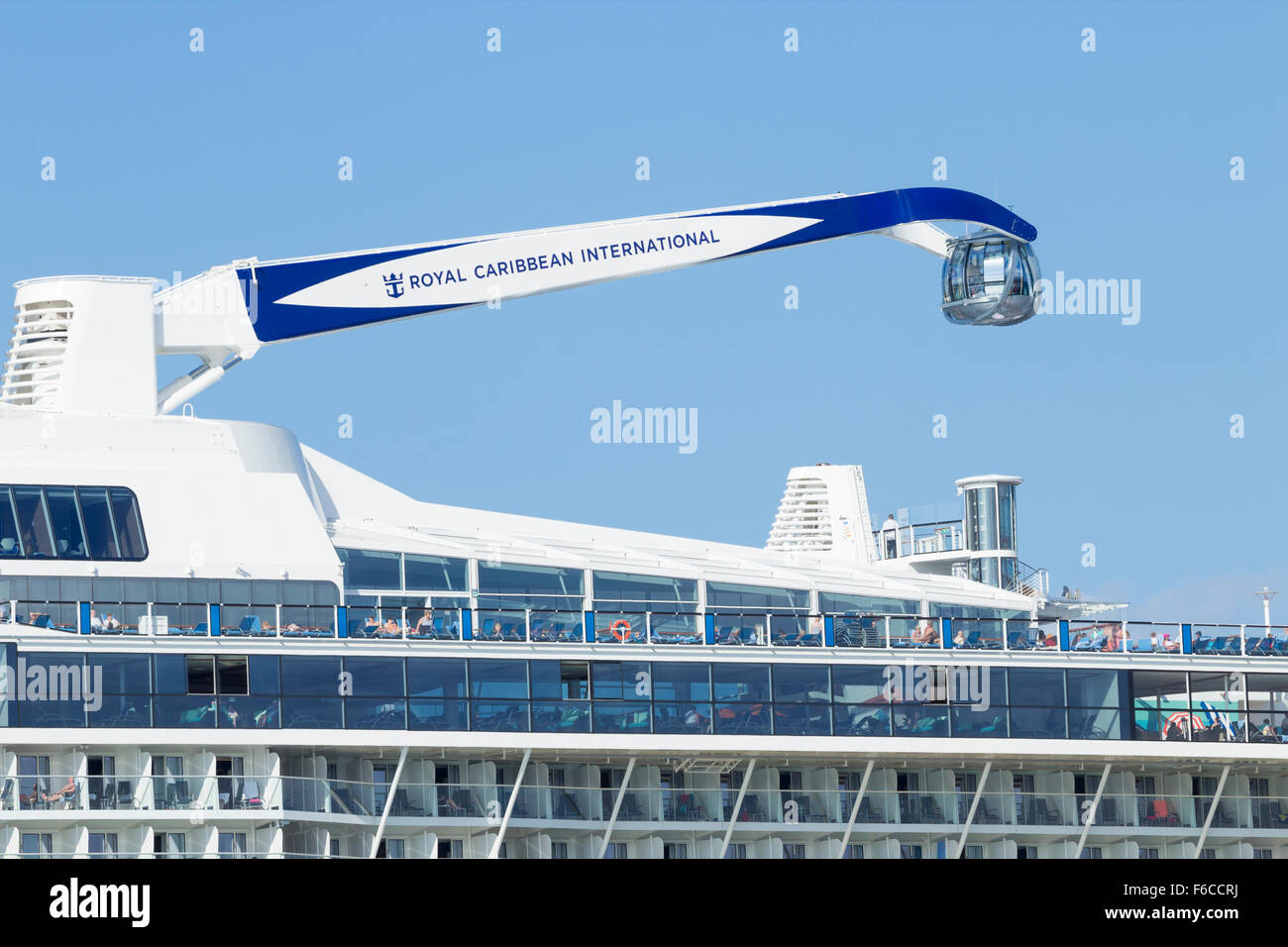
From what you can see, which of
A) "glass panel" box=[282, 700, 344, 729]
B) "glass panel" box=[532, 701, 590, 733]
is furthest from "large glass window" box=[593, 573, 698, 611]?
"glass panel" box=[282, 700, 344, 729]

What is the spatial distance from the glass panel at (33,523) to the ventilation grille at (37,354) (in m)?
3.21

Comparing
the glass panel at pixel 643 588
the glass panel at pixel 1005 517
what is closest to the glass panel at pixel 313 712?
the glass panel at pixel 643 588

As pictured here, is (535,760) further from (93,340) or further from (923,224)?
(923,224)

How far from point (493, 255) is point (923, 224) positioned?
11307 mm

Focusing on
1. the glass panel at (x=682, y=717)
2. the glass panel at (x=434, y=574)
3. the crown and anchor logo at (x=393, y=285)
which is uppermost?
the crown and anchor logo at (x=393, y=285)

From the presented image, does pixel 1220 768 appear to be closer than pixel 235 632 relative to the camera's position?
No

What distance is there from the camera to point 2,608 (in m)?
46.9

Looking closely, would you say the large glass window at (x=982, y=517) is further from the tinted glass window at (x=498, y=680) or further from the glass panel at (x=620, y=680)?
the tinted glass window at (x=498, y=680)

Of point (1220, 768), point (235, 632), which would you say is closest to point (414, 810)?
point (235, 632)

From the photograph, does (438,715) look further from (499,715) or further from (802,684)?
(802,684)

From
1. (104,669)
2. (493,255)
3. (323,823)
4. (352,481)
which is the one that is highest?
(493,255)

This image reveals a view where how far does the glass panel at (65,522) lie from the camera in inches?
1956

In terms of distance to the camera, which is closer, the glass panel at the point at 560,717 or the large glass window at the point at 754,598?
the glass panel at the point at 560,717

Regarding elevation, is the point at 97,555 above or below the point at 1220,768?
above
